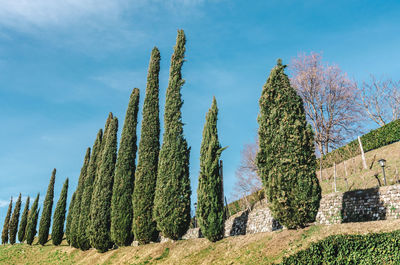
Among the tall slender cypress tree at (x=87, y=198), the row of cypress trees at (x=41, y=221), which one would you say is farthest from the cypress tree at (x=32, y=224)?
the tall slender cypress tree at (x=87, y=198)

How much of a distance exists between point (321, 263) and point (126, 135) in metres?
15.5

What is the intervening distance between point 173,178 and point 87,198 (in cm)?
1276

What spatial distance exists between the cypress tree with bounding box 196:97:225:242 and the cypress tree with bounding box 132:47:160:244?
170 inches

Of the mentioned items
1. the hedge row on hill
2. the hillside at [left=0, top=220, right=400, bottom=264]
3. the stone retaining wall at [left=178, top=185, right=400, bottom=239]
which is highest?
the hedge row on hill

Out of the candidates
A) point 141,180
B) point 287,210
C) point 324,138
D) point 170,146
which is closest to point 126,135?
point 141,180

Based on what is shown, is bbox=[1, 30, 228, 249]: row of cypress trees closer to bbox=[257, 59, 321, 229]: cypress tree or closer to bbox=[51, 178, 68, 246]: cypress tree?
bbox=[257, 59, 321, 229]: cypress tree

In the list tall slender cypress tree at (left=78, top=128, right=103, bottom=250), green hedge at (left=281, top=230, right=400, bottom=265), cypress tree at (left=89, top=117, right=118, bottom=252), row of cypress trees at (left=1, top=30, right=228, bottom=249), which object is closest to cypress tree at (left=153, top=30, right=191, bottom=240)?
row of cypress trees at (left=1, top=30, right=228, bottom=249)

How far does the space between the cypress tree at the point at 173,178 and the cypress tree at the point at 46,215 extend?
2410 cm

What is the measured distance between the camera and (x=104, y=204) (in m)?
20.1

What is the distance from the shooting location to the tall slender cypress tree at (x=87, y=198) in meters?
22.7

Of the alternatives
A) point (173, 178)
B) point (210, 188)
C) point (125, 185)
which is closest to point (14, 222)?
point (125, 185)

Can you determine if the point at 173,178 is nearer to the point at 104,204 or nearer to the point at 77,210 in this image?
the point at 104,204

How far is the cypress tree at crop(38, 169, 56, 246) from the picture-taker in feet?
109

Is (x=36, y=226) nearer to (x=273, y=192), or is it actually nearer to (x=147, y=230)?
(x=147, y=230)
